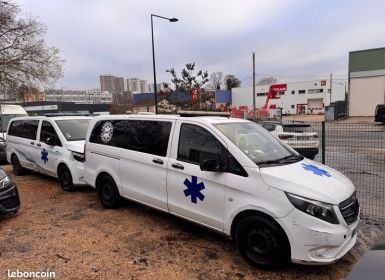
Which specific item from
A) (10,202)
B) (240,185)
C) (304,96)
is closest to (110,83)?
(304,96)

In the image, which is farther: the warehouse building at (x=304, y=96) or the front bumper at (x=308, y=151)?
the warehouse building at (x=304, y=96)

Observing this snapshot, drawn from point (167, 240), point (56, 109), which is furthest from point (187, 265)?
point (56, 109)

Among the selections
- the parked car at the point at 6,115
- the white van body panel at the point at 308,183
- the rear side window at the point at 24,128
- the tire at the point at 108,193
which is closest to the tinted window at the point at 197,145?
the white van body panel at the point at 308,183

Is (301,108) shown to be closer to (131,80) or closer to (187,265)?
(131,80)

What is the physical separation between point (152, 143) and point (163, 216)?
137 cm

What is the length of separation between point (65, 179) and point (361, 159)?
385 inches

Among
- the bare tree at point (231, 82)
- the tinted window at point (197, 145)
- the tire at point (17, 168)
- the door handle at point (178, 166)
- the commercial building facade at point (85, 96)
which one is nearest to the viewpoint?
the tinted window at point (197, 145)

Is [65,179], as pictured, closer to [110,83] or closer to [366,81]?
[366,81]

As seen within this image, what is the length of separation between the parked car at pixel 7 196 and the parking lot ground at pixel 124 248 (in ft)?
0.87

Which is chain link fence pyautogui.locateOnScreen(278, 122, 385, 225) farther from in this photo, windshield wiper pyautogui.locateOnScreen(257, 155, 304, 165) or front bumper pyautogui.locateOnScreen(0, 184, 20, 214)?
front bumper pyautogui.locateOnScreen(0, 184, 20, 214)

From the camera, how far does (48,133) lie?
802 cm

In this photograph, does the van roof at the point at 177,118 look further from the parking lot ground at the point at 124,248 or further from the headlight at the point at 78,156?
the parking lot ground at the point at 124,248

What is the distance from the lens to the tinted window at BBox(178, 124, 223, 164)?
4275mm

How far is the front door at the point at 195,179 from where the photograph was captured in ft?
13.5
